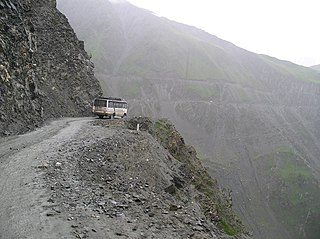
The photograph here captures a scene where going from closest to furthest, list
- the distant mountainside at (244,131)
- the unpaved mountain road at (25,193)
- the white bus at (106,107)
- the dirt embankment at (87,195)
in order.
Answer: the unpaved mountain road at (25,193), the dirt embankment at (87,195), the white bus at (106,107), the distant mountainside at (244,131)

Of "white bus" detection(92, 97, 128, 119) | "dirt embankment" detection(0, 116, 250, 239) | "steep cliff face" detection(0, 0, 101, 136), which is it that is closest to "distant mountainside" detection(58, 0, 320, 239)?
"white bus" detection(92, 97, 128, 119)

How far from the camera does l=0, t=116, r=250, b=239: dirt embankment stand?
10.7 metres

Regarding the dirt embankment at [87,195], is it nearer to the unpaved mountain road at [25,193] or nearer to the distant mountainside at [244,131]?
the unpaved mountain road at [25,193]

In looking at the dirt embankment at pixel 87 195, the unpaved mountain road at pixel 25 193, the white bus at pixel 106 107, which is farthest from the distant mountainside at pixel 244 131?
the unpaved mountain road at pixel 25 193

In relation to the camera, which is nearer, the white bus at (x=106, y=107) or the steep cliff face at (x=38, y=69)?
the steep cliff face at (x=38, y=69)

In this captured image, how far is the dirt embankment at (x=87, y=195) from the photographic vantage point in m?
10.7

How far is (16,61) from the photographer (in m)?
30.9

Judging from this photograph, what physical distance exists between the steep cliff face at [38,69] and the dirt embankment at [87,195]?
6.69 m

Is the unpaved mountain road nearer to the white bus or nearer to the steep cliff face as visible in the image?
the steep cliff face

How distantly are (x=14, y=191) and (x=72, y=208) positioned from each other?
2877 millimetres

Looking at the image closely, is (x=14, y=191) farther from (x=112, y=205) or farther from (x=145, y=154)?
(x=145, y=154)

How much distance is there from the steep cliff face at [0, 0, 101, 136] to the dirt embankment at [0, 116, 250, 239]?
669cm

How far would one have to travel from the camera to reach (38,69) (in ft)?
164

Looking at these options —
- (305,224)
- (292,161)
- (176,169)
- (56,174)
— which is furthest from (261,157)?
(56,174)
